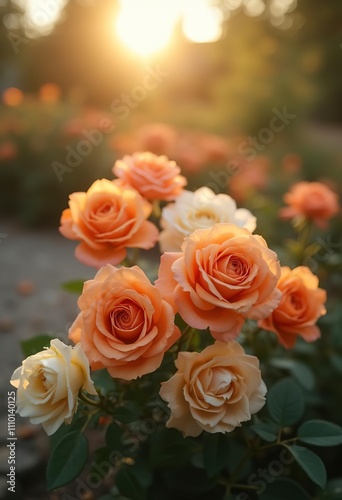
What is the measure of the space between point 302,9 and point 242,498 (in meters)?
5.48

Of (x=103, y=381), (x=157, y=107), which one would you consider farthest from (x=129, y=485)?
(x=157, y=107)

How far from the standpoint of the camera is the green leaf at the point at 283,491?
996mm

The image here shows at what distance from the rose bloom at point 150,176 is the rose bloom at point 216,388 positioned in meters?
0.43

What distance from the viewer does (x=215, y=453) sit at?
92cm

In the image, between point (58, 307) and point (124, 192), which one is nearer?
point (124, 192)

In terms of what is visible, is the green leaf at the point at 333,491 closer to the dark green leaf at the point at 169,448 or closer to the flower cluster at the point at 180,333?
the dark green leaf at the point at 169,448

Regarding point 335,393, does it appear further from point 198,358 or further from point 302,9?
point 302,9

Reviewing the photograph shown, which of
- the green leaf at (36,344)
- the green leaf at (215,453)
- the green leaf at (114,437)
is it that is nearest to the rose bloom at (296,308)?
the green leaf at (215,453)

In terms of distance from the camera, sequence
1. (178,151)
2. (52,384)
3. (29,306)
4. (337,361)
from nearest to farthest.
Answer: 1. (52,384)
2. (337,361)
3. (29,306)
4. (178,151)

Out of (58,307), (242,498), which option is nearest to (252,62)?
(58,307)

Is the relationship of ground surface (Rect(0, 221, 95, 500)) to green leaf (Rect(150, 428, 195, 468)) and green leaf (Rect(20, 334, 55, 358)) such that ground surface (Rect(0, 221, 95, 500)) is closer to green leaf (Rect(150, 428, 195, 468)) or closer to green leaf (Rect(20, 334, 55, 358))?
green leaf (Rect(20, 334, 55, 358))

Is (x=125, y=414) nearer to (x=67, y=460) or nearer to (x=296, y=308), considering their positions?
(x=67, y=460)

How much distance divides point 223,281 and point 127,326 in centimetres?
17

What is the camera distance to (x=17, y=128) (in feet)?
14.5
